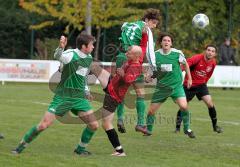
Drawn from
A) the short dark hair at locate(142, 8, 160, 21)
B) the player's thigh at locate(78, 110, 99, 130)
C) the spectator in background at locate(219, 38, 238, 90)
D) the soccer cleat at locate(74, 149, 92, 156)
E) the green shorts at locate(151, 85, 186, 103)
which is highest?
the short dark hair at locate(142, 8, 160, 21)

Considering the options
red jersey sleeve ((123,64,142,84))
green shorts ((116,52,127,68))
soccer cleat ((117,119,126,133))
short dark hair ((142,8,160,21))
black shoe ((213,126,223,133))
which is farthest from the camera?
black shoe ((213,126,223,133))

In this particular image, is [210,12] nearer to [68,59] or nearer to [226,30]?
[226,30]

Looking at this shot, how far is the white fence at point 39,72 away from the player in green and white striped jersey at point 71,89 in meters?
18.1

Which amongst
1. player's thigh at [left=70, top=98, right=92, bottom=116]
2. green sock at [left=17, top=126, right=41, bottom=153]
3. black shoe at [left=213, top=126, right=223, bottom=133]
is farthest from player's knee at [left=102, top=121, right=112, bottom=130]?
black shoe at [left=213, top=126, right=223, bottom=133]

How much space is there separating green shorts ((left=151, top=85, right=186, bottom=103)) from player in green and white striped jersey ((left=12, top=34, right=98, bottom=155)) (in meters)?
3.10

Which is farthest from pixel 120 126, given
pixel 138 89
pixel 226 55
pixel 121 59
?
pixel 226 55

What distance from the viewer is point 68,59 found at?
9.92 metres

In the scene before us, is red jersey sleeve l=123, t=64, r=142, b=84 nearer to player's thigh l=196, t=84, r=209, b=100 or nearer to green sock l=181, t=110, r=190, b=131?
green sock l=181, t=110, r=190, b=131

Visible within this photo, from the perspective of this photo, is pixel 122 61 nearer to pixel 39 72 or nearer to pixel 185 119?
pixel 185 119

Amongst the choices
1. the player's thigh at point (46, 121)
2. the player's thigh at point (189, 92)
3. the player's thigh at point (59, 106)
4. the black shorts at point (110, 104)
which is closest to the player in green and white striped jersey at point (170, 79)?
the player's thigh at point (189, 92)

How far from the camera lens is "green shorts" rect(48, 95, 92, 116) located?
10.0m

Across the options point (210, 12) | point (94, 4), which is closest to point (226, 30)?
point (210, 12)

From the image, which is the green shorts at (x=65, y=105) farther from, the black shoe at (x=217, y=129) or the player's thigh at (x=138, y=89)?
the black shoe at (x=217, y=129)

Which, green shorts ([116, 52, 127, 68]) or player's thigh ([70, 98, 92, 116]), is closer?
player's thigh ([70, 98, 92, 116])
